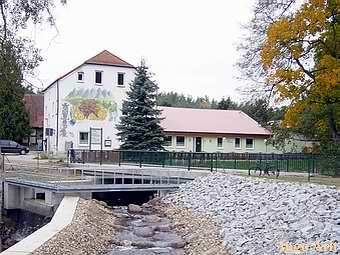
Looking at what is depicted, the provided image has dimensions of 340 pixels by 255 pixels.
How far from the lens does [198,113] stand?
60562 millimetres

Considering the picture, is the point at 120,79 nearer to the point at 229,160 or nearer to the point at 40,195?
the point at 229,160

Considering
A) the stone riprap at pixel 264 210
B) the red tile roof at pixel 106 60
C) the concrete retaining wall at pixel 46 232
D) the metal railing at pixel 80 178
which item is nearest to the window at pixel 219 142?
the red tile roof at pixel 106 60

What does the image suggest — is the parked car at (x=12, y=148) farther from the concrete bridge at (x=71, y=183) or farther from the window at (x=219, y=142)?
the concrete bridge at (x=71, y=183)

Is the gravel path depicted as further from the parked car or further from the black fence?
the parked car

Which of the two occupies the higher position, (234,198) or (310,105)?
(310,105)

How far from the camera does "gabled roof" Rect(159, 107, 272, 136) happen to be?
5422cm

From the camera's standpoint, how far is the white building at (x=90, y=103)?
172 feet

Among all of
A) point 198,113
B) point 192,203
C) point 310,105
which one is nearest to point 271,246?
point 192,203

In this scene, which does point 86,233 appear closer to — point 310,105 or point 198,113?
point 310,105

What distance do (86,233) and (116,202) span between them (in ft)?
35.2

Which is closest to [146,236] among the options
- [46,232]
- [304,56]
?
[46,232]

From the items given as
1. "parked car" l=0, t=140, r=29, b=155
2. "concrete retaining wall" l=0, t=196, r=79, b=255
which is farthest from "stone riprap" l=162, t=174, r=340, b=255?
"parked car" l=0, t=140, r=29, b=155

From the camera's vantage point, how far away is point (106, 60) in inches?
2105

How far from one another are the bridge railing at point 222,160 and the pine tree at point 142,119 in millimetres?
7726
